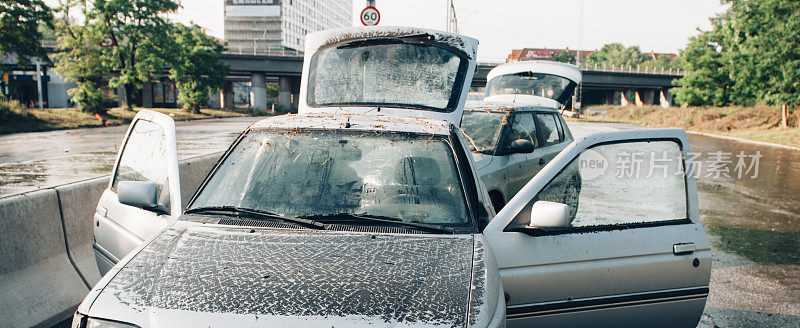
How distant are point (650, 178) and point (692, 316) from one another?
11038 millimetres

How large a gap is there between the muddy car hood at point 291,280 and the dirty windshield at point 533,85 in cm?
1025

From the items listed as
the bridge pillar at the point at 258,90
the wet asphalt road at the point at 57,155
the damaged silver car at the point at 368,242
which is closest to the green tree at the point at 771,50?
the wet asphalt road at the point at 57,155

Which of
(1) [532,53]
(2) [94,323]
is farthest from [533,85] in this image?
(1) [532,53]

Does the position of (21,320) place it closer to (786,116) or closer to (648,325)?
(648,325)

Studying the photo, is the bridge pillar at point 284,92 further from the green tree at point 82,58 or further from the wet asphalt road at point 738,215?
the wet asphalt road at point 738,215

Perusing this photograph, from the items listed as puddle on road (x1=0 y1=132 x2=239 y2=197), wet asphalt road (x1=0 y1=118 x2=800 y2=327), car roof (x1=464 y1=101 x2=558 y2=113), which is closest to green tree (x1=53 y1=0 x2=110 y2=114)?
wet asphalt road (x1=0 y1=118 x2=800 y2=327)

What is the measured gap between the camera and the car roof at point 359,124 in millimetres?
3613

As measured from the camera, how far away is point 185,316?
209 centimetres

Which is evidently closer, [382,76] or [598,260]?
[598,260]

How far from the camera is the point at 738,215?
9359 mm

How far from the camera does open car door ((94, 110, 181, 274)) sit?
3.37 m

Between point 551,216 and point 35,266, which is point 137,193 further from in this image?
point 551,216

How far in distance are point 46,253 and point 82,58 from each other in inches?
1423

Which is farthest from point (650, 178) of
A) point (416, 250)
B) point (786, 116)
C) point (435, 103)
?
point (786, 116)
